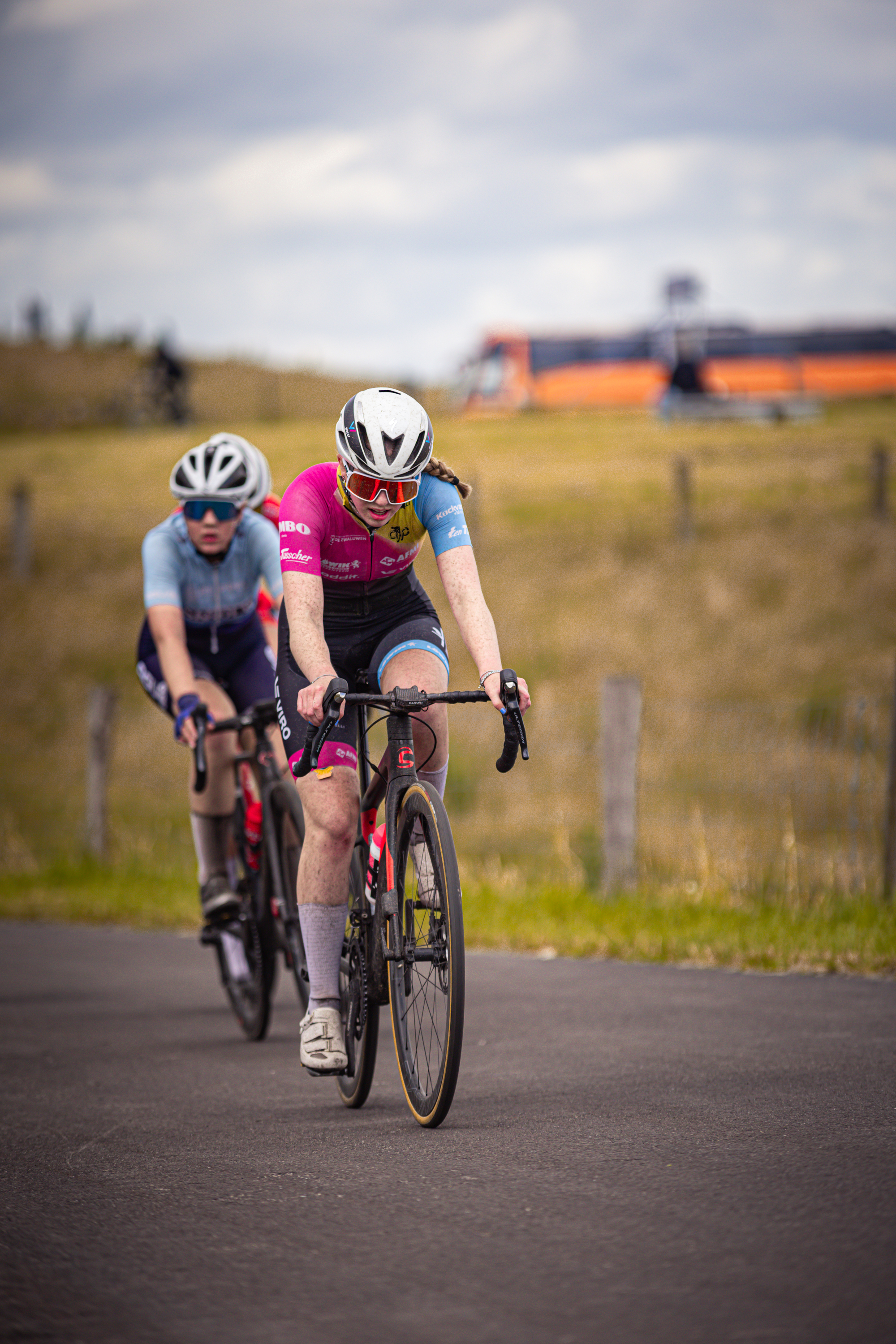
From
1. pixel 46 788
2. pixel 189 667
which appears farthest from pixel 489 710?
pixel 189 667

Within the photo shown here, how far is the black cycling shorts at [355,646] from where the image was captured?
4762mm

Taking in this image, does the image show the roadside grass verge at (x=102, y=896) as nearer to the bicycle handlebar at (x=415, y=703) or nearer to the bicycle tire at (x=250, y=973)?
the bicycle tire at (x=250, y=973)

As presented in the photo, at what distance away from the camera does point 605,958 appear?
802 centimetres

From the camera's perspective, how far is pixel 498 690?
431cm

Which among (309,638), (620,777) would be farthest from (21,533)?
(309,638)

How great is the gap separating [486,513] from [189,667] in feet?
78.0

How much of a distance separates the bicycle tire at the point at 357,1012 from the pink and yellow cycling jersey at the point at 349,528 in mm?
967

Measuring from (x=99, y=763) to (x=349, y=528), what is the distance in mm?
8808

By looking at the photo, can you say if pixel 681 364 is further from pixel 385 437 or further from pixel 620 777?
pixel 385 437

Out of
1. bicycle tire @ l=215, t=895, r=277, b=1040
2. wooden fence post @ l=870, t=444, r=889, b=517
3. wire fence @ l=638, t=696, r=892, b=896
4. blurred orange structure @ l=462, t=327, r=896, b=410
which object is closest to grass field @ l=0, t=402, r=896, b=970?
wire fence @ l=638, t=696, r=892, b=896

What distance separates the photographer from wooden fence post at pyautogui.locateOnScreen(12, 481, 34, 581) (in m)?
27.3

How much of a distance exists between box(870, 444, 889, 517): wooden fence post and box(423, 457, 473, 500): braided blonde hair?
2205 cm

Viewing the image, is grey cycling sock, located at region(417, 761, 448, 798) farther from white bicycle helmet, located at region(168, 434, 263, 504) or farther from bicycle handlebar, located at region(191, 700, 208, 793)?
white bicycle helmet, located at region(168, 434, 263, 504)

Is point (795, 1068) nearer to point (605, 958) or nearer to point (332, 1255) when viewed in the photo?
point (332, 1255)
